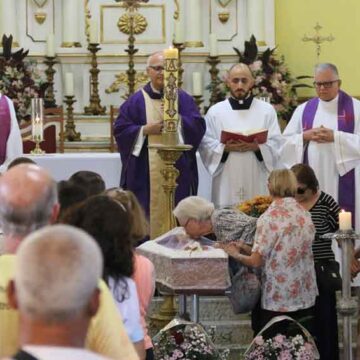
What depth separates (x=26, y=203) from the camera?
9.07 ft

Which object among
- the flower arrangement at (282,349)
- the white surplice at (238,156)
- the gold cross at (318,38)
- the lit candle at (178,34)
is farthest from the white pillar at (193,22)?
the flower arrangement at (282,349)

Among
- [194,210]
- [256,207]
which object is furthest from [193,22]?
[194,210]

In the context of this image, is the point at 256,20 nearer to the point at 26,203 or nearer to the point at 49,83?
the point at 49,83

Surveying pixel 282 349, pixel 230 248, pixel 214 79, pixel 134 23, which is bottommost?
pixel 282 349

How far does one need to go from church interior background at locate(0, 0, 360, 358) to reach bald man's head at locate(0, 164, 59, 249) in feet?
25.7

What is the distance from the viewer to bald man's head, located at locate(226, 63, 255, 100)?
24.3ft

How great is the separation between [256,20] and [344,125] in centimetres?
362

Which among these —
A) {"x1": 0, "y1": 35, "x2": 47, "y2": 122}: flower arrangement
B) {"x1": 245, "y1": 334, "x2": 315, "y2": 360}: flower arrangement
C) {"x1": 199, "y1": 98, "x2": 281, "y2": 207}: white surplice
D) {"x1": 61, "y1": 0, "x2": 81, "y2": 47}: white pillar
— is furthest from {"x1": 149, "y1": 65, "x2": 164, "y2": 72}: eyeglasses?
{"x1": 61, "y1": 0, "x2": 81, "y2": 47}: white pillar

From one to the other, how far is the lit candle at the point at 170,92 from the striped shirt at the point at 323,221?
91cm

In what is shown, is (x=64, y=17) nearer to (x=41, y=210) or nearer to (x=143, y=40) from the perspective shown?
(x=143, y=40)

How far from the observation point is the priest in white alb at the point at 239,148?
24.7 ft

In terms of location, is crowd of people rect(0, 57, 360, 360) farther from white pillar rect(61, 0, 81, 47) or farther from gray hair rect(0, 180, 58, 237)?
white pillar rect(61, 0, 81, 47)

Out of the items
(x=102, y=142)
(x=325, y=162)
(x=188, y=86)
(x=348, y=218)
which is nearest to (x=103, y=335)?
(x=348, y=218)

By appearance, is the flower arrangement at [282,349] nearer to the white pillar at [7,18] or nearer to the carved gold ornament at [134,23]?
the carved gold ornament at [134,23]
